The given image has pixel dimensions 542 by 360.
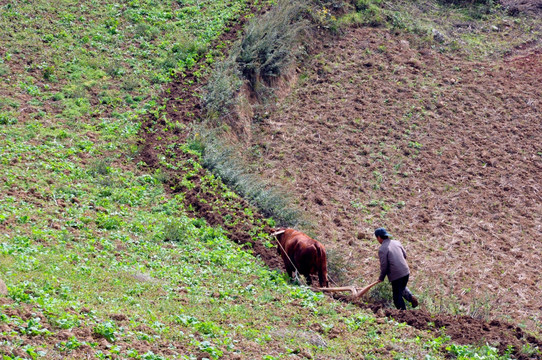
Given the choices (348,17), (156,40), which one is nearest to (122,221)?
(156,40)

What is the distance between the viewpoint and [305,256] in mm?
11195

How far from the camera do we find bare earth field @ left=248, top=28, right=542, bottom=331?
1354 cm

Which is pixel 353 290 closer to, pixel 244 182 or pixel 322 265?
pixel 322 265

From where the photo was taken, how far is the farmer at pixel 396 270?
10859 millimetres

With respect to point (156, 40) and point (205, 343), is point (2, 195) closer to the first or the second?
point (205, 343)

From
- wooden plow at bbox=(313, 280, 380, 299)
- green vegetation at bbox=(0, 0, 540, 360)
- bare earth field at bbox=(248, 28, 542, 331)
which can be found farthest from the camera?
bare earth field at bbox=(248, 28, 542, 331)

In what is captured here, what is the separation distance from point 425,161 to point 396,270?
25.4 feet

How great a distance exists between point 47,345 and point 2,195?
624cm

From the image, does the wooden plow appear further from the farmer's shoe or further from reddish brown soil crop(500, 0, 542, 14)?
reddish brown soil crop(500, 0, 542, 14)

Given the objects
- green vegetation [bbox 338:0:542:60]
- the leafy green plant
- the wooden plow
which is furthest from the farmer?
green vegetation [bbox 338:0:542:60]

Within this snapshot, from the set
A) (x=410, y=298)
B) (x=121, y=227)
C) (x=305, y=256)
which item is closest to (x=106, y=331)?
(x=305, y=256)

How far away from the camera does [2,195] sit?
12039 mm

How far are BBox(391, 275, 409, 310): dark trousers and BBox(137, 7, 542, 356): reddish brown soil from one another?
724 mm

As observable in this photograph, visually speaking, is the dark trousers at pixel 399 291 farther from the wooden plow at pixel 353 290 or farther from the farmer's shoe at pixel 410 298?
the wooden plow at pixel 353 290
